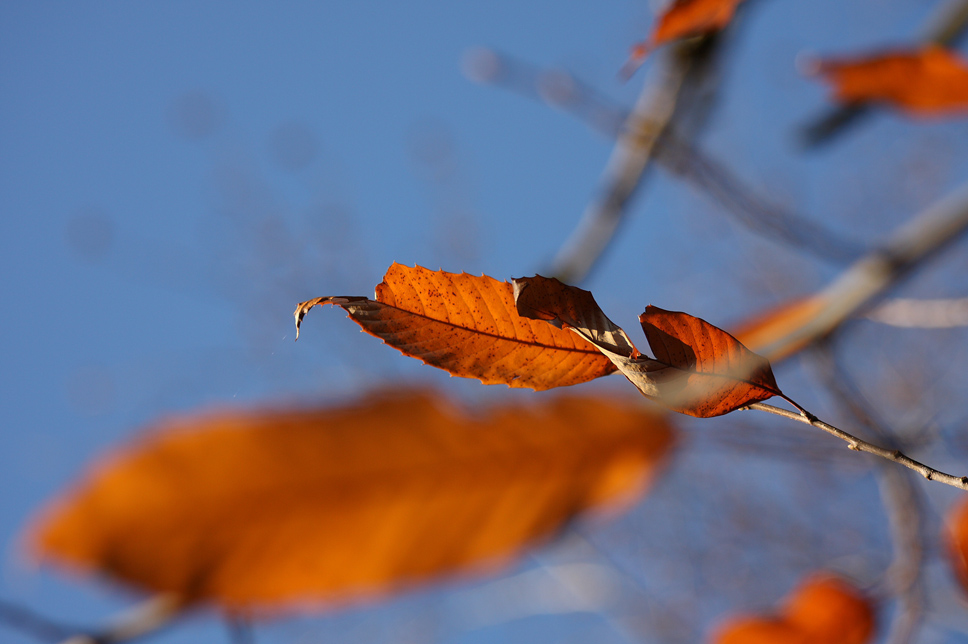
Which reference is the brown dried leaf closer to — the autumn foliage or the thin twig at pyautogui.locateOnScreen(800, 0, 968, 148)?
the autumn foliage

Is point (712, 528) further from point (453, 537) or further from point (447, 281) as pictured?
point (447, 281)

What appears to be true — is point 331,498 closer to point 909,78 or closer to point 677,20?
point 677,20

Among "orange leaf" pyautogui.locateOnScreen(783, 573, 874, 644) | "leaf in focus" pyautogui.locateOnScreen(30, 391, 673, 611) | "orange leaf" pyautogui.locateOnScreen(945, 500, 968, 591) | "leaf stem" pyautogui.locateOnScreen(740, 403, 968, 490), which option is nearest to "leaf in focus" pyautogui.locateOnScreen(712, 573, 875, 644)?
"orange leaf" pyautogui.locateOnScreen(783, 573, 874, 644)

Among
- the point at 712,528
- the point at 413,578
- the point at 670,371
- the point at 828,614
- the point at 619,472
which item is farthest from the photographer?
the point at 712,528

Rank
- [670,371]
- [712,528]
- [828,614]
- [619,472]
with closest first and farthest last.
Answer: [670,371] → [828,614] → [619,472] → [712,528]

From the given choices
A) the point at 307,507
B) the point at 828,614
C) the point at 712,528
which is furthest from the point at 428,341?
the point at 712,528

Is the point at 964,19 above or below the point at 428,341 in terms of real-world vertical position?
above

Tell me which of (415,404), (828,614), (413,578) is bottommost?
(828,614)
